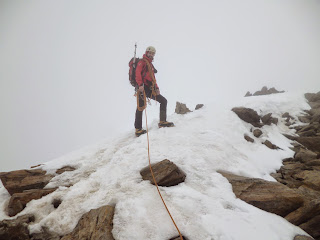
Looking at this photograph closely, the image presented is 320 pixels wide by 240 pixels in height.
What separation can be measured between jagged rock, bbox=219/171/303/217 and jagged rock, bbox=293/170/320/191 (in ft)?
4.06

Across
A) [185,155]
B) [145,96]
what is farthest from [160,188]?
[145,96]

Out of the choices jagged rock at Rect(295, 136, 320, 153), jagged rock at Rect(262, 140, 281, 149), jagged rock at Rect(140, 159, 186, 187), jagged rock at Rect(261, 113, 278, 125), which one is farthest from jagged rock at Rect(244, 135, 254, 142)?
jagged rock at Rect(140, 159, 186, 187)

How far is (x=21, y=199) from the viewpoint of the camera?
12.9ft

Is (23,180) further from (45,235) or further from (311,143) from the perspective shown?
(311,143)

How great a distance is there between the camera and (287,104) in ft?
41.0

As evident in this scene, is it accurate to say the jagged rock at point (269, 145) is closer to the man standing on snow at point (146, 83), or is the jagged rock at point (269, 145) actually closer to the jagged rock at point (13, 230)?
the man standing on snow at point (146, 83)

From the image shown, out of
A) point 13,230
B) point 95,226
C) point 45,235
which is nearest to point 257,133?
point 95,226

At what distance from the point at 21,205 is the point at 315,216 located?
6468mm

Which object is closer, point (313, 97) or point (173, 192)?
point (173, 192)

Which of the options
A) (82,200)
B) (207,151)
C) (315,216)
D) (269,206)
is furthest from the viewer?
(207,151)

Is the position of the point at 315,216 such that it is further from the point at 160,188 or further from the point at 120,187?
the point at 120,187

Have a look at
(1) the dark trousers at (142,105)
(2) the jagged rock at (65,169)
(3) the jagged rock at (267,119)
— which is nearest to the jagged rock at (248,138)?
(3) the jagged rock at (267,119)

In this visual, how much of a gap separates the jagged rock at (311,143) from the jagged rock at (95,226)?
9553mm

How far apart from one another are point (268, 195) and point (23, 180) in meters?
6.56
